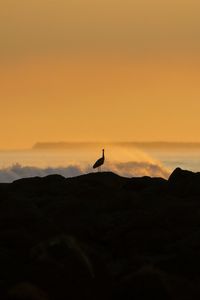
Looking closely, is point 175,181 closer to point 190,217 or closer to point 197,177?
point 197,177

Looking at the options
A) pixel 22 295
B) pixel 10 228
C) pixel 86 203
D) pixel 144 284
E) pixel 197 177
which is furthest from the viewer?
pixel 197 177

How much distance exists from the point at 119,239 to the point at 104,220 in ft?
13.2

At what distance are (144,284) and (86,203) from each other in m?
18.6

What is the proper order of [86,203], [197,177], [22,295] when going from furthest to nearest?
[197,177], [86,203], [22,295]

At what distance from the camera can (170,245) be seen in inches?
1270

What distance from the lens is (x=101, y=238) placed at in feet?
112

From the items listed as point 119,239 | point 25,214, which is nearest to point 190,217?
point 119,239

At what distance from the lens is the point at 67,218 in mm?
37469

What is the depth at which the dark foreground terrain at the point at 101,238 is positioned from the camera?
2169 cm

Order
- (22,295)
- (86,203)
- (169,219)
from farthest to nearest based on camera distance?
1. (86,203)
2. (169,219)
3. (22,295)

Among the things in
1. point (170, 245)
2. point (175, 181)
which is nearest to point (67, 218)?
point (170, 245)

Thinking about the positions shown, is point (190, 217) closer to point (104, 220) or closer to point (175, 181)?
point (104, 220)

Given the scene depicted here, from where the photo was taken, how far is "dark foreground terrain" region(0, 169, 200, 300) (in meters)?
21.7

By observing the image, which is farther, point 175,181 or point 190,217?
point 175,181
